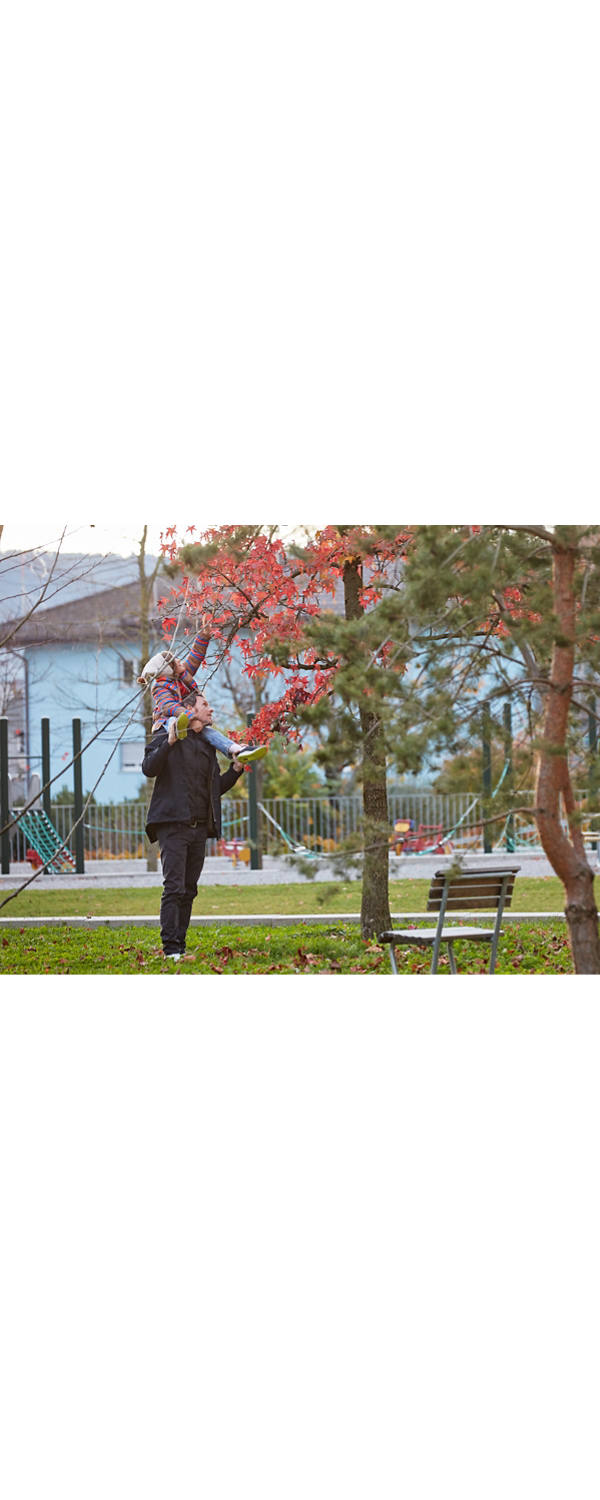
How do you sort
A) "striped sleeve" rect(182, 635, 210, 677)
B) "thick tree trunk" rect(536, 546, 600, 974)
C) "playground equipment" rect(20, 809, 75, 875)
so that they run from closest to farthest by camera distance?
"thick tree trunk" rect(536, 546, 600, 974)
"striped sleeve" rect(182, 635, 210, 677)
"playground equipment" rect(20, 809, 75, 875)

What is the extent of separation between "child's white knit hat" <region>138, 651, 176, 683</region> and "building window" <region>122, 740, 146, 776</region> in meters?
0.34

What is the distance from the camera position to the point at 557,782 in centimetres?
745

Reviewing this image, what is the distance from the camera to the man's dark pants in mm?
8328

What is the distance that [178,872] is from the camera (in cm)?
835

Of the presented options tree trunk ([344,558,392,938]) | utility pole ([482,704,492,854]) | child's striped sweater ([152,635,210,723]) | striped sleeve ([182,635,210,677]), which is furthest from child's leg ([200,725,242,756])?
utility pole ([482,704,492,854])

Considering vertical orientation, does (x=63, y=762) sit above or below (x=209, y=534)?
below

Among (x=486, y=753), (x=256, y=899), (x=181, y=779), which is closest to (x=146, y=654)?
(x=181, y=779)

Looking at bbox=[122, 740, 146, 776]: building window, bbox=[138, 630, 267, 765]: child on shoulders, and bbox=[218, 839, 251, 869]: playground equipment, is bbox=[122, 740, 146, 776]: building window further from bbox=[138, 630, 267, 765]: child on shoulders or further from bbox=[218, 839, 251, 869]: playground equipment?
bbox=[218, 839, 251, 869]: playground equipment

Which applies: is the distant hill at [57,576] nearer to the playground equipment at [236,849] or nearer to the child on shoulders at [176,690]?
the child on shoulders at [176,690]

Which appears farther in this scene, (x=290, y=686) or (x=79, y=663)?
(x=79, y=663)

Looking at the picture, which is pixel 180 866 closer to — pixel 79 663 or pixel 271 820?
pixel 271 820

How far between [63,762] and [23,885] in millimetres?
710

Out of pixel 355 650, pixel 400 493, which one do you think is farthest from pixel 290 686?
pixel 400 493

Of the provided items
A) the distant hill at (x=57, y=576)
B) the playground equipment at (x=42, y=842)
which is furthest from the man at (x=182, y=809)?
the distant hill at (x=57, y=576)
